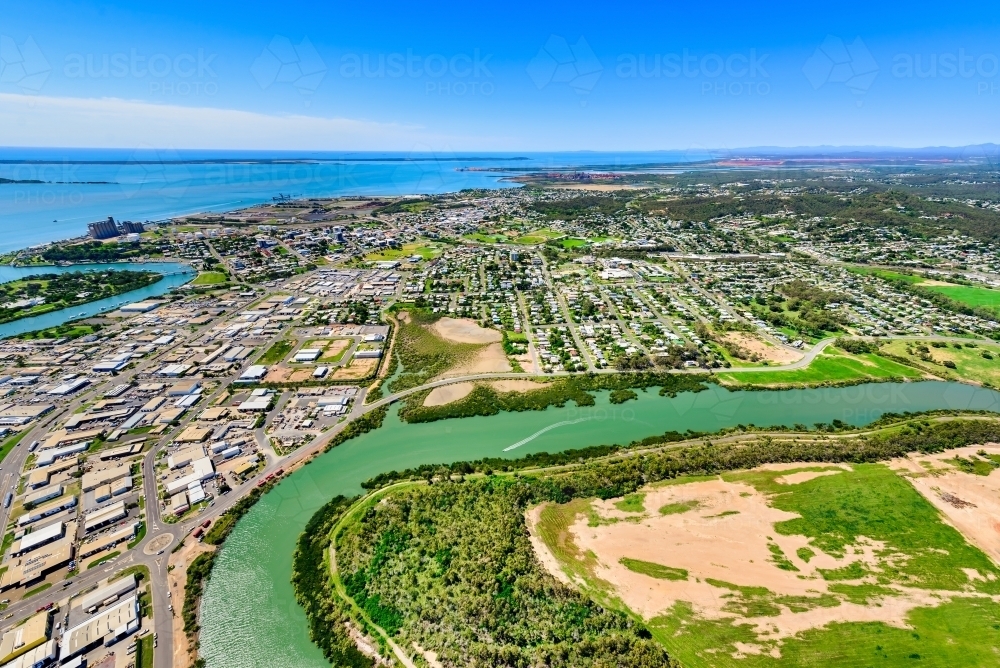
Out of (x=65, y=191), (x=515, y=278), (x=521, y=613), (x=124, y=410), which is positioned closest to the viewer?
(x=521, y=613)

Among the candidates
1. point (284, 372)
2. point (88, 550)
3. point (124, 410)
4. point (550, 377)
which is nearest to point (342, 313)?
point (284, 372)

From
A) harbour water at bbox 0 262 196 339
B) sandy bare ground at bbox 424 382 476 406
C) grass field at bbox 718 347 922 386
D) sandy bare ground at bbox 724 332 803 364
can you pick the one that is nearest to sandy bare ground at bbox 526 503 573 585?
sandy bare ground at bbox 424 382 476 406

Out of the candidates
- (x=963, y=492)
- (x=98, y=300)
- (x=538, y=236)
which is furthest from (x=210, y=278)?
(x=963, y=492)

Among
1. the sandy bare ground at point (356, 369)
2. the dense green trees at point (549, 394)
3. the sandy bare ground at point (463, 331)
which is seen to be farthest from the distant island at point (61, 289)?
the dense green trees at point (549, 394)

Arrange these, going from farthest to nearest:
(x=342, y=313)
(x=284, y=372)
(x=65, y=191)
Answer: (x=65, y=191), (x=342, y=313), (x=284, y=372)

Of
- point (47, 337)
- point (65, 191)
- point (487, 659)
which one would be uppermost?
point (65, 191)

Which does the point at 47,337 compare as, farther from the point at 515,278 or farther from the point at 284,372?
the point at 515,278

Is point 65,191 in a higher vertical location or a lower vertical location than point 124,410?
higher
